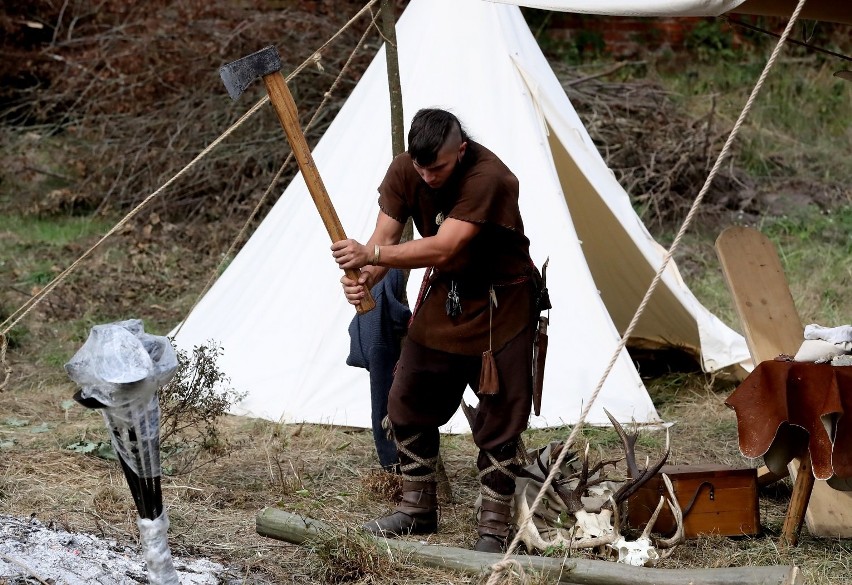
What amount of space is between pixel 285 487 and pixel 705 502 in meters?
1.59

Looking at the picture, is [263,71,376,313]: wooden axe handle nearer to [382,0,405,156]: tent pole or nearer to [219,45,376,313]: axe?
[219,45,376,313]: axe

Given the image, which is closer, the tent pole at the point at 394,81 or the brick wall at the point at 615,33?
the tent pole at the point at 394,81

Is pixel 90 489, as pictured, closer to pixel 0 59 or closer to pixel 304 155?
pixel 304 155

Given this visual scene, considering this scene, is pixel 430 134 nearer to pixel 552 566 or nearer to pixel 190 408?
pixel 552 566

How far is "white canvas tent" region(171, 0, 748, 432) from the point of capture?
508cm

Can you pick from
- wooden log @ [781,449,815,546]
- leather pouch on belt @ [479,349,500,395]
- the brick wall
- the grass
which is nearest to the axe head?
leather pouch on belt @ [479,349,500,395]

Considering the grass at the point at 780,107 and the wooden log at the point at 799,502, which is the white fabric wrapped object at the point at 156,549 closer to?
the wooden log at the point at 799,502

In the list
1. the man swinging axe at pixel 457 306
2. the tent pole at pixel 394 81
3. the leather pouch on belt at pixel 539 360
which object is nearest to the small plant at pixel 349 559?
the man swinging axe at pixel 457 306

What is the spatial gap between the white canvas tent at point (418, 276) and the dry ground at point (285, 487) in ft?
0.76

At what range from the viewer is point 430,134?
324 cm

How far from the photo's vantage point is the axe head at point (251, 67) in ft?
10.4

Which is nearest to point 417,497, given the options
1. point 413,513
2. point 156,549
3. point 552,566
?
point 413,513

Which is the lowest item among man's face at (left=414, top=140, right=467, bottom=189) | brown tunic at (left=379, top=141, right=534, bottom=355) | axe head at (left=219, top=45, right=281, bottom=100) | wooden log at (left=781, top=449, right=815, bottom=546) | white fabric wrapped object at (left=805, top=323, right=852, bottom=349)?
wooden log at (left=781, top=449, right=815, bottom=546)

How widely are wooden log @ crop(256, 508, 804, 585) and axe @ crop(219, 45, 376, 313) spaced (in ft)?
2.89
